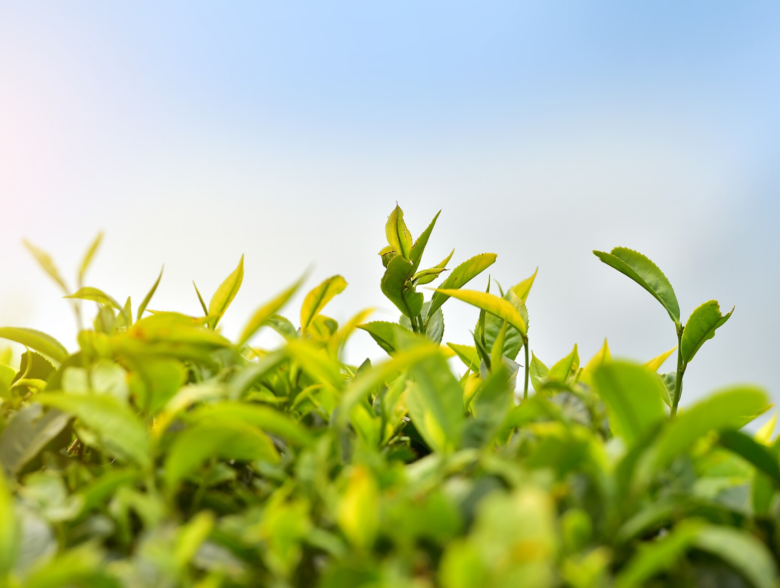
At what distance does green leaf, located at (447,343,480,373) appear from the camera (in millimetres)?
1131

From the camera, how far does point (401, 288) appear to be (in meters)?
1.05

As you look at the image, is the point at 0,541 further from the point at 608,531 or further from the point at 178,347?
the point at 608,531

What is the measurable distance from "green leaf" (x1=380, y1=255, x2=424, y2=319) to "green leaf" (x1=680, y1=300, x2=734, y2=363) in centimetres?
46

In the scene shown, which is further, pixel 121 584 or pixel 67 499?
pixel 67 499

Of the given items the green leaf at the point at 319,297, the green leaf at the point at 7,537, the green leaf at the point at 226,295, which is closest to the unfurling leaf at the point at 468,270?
the green leaf at the point at 319,297

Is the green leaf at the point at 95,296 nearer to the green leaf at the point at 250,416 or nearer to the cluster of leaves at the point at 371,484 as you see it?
Answer: the cluster of leaves at the point at 371,484

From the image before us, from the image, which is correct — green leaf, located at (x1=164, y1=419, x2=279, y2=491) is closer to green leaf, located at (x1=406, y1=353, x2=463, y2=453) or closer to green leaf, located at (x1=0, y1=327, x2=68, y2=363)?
green leaf, located at (x1=406, y1=353, x2=463, y2=453)

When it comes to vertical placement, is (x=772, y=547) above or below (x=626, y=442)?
below

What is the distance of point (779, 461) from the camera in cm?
60

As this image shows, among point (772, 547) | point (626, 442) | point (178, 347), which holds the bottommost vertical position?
point (772, 547)

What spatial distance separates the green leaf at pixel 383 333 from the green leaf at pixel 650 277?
0.38m

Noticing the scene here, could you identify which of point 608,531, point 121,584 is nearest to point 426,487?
point 608,531

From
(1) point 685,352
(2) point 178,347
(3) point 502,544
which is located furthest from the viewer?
(1) point 685,352

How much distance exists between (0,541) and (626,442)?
0.59 metres
